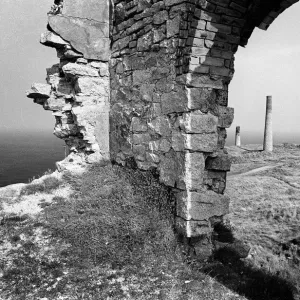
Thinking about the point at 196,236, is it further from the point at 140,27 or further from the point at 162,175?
the point at 140,27

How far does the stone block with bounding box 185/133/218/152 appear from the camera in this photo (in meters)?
4.13

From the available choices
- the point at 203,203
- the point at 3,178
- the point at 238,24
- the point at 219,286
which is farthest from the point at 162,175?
the point at 3,178

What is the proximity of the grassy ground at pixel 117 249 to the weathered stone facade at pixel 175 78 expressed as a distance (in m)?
0.43

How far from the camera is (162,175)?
179 inches

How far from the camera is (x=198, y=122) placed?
4.16 meters

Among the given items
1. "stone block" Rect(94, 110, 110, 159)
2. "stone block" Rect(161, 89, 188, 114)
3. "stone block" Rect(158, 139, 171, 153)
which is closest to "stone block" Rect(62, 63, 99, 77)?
"stone block" Rect(94, 110, 110, 159)

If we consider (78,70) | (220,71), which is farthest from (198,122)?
(78,70)

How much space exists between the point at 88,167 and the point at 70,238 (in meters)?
2.19

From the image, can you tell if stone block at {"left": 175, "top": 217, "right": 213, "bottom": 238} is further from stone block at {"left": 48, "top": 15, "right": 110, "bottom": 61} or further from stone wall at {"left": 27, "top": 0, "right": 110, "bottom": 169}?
stone block at {"left": 48, "top": 15, "right": 110, "bottom": 61}

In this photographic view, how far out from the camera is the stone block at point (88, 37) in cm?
589

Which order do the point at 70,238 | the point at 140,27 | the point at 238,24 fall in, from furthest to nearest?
the point at 140,27 → the point at 238,24 → the point at 70,238

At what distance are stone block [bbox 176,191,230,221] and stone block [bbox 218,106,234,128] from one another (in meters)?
1.03

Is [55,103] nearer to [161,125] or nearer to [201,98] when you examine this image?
[161,125]

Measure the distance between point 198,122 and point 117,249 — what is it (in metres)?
1.97
